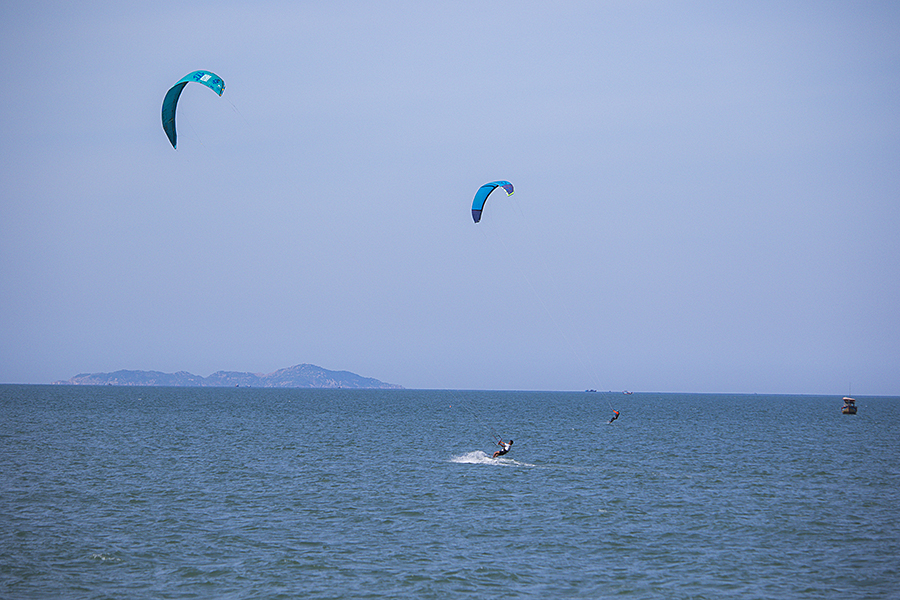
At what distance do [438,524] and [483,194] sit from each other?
15.0 m

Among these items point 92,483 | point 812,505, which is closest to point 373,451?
point 92,483

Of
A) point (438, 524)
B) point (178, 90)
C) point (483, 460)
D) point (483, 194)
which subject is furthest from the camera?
point (483, 460)

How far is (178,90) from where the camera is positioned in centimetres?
2605

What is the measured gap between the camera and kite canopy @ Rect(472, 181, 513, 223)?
1276 inches

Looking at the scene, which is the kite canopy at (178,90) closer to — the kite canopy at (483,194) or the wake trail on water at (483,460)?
the kite canopy at (483,194)

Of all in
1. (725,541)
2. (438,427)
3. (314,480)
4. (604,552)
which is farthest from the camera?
(438,427)

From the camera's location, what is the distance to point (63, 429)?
61.2m

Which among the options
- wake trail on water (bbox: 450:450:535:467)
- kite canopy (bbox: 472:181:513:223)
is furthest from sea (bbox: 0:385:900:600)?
kite canopy (bbox: 472:181:513:223)

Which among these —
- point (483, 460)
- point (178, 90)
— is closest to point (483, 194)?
point (178, 90)

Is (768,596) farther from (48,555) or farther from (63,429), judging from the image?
(63,429)

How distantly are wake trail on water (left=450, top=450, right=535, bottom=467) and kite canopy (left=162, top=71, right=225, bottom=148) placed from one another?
77.9 ft

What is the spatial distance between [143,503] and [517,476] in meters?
17.0

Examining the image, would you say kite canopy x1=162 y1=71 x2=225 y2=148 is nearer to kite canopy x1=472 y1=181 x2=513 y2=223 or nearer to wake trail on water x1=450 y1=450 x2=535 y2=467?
kite canopy x1=472 y1=181 x2=513 y2=223

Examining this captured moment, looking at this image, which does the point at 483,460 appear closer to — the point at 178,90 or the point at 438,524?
the point at 438,524
